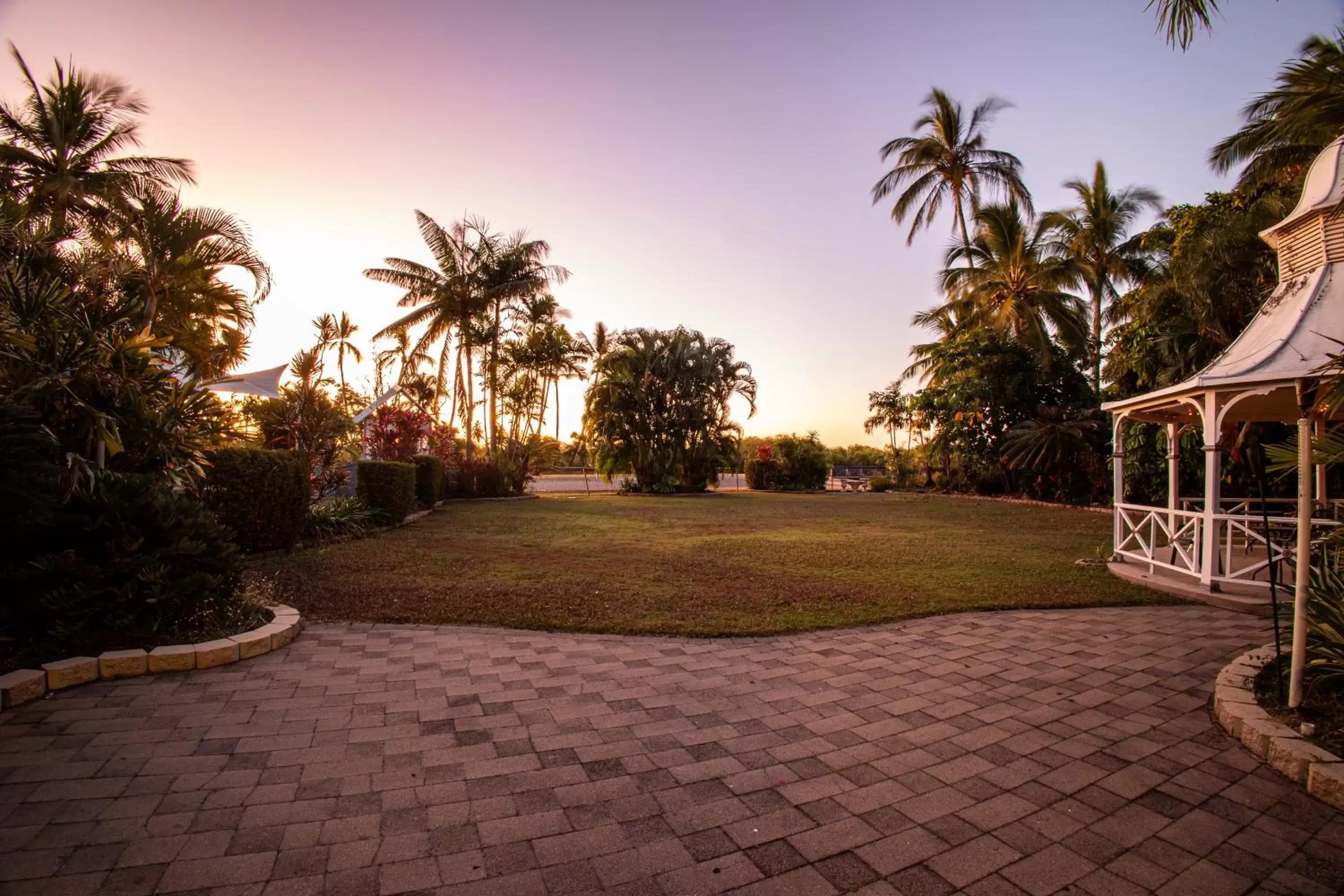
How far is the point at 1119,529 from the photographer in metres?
9.12

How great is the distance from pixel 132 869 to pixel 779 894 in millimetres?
2250

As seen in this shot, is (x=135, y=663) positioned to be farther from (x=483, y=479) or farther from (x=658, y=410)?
(x=658, y=410)

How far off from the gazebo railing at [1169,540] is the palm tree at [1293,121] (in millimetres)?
4223

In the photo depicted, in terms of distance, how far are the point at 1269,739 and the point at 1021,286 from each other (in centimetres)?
2307

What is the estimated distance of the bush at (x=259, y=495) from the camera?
7.96m

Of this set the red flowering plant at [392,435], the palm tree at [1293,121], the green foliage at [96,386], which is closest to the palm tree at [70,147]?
the red flowering plant at [392,435]

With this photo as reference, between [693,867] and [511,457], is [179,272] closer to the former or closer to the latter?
[693,867]

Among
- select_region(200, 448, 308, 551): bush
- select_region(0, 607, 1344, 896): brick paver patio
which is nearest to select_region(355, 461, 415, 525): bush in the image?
select_region(200, 448, 308, 551): bush

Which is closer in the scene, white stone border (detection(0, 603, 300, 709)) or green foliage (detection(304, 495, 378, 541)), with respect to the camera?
white stone border (detection(0, 603, 300, 709))

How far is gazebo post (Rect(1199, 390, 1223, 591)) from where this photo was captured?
21.7 feet

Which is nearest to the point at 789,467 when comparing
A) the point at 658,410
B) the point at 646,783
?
the point at 658,410

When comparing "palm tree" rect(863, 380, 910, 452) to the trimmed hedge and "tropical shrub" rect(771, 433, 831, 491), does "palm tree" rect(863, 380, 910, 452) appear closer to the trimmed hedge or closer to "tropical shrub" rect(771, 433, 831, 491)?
"tropical shrub" rect(771, 433, 831, 491)

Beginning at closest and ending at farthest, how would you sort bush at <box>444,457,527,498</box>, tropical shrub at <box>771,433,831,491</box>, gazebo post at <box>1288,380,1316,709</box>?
gazebo post at <box>1288,380,1316,709</box> < bush at <box>444,457,527,498</box> < tropical shrub at <box>771,433,831,491</box>

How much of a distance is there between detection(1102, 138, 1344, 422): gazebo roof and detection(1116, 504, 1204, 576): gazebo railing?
1369mm
